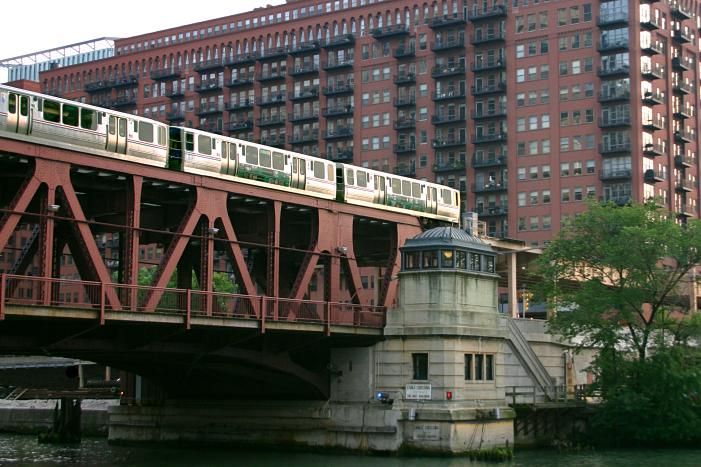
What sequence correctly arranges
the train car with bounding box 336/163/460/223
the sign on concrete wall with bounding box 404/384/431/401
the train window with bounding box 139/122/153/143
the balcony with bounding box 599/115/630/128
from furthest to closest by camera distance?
the balcony with bounding box 599/115/630/128 → the train car with bounding box 336/163/460/223 → the sign on concrete wall with bounding box 404/384/431/401 → the train window with bounding box 139/122/153/143

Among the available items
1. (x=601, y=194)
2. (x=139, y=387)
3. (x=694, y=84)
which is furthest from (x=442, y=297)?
(x=694, y=84)

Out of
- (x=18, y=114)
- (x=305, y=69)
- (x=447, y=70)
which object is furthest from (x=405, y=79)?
(x=18, y=114)

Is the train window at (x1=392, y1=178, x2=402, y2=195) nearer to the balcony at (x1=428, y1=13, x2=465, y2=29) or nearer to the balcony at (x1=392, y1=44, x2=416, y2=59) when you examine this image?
the balcony at (x1=428, y1=13, x2=465, y2=29)

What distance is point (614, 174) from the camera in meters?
149

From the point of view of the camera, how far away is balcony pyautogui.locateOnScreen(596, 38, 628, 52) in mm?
149625

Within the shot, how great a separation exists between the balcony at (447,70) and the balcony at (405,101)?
14.9ft

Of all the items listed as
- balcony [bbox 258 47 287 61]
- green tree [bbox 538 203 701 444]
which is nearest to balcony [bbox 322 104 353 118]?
balcony [bbox 258 47 287 61]

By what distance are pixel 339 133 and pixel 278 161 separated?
106 metres

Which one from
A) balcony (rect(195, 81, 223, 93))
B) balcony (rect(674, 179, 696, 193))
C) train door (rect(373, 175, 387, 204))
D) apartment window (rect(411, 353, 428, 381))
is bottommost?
apartment window (rect(411, 353, 428, 381))

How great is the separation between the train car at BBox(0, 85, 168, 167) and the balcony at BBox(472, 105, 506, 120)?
102910 millimetres

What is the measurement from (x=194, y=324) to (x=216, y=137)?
11.6 meters

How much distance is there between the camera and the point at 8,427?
98.6 metres

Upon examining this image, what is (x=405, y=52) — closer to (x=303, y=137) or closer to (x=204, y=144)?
(x=303, y=137)

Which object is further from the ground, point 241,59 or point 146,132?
point 241,59
